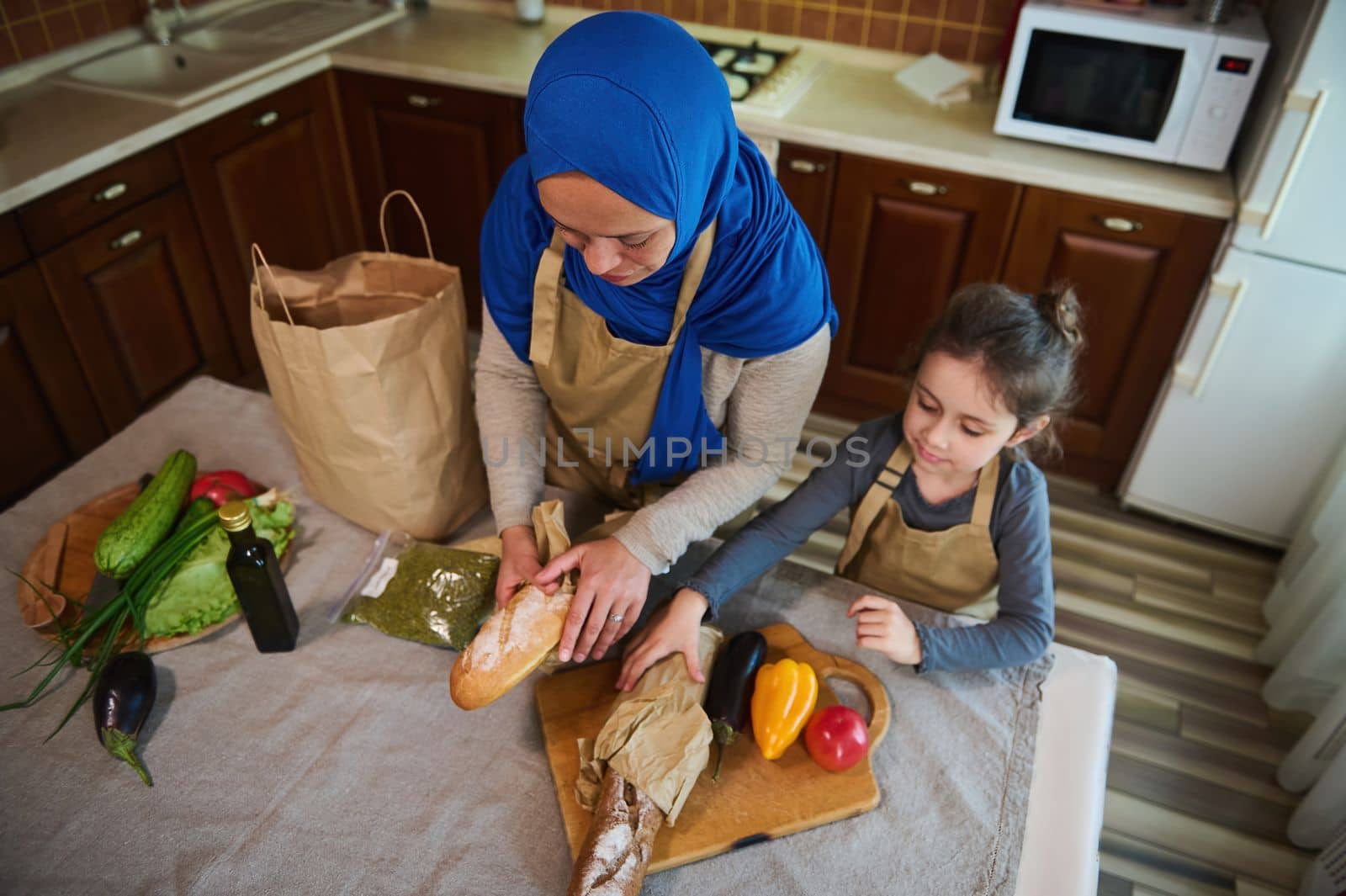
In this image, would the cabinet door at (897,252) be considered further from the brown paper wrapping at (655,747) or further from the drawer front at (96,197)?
the drawer front at (96,197)

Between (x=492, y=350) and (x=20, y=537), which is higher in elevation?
(x=492, y=350)

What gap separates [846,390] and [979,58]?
0.94 meters

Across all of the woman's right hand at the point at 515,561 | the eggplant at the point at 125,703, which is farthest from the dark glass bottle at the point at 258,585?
the woman's right hand at the point at 515,561

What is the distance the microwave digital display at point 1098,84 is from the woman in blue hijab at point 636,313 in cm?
134

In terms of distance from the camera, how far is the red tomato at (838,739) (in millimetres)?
856

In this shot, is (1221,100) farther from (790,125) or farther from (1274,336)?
(790,125)

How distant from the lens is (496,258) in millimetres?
1045

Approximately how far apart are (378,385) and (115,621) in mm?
356

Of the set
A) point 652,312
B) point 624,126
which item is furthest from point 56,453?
point 624,126

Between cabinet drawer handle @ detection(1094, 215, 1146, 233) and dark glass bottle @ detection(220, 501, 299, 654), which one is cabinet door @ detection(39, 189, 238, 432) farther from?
cabinet drawer handle @ detection(1094, 215, 1146, 233)

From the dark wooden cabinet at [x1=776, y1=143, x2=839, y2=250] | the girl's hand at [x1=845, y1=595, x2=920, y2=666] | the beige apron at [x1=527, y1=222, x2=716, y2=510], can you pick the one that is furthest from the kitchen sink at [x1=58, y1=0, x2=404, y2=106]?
the girl's hand at [x1=845, y1=595, x2=920, y2=666]

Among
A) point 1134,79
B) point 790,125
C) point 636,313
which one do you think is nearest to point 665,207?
point 636,313

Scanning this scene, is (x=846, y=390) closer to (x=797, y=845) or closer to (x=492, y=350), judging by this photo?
(x=492, y=350)

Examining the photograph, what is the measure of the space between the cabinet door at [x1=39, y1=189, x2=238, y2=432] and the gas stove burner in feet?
4.58
